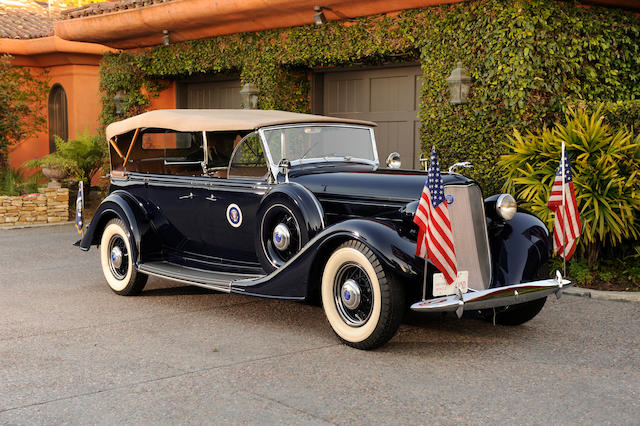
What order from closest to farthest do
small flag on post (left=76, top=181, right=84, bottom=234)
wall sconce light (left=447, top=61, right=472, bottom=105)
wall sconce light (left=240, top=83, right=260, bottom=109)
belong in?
small flag on post (left=76, top=181, right=84, bottom=234) < wall sconce light (left=447, top=61, right=472, bottom=105) < wall sconce light (left=240, top=83, right=260, bottom=109)

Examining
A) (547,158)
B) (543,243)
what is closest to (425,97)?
(547,158)

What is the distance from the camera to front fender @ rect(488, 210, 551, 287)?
550 centimetres

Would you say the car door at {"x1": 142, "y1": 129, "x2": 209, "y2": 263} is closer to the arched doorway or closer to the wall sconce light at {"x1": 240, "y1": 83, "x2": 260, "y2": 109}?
the wall sconce light at {"x1": 240, "y1": 83, "x2": 260, "y2": 109}

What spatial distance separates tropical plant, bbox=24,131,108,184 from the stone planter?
0.08 metres

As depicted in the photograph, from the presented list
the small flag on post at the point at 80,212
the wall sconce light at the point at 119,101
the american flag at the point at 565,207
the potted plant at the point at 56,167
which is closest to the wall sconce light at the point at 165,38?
the wall sconce light at the point at 119,101

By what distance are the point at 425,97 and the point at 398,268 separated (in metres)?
5.75

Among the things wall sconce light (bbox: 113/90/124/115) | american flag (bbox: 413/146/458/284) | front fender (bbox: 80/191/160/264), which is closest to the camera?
american flag (bbox: 413/146/458/284)

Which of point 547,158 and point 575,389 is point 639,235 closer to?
point 547,158

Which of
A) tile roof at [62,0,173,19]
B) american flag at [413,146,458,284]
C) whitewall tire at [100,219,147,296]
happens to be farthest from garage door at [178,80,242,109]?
american flag at [413,146,458,284]

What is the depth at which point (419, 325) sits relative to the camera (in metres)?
6.00

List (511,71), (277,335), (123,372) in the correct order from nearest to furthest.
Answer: (123,372) < (277,335) < (511,71)

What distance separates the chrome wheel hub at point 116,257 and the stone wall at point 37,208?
22.1 feet

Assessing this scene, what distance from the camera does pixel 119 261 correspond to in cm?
732

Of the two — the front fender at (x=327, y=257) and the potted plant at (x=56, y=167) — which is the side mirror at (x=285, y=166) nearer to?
the front fender at (x=327, y=257)
